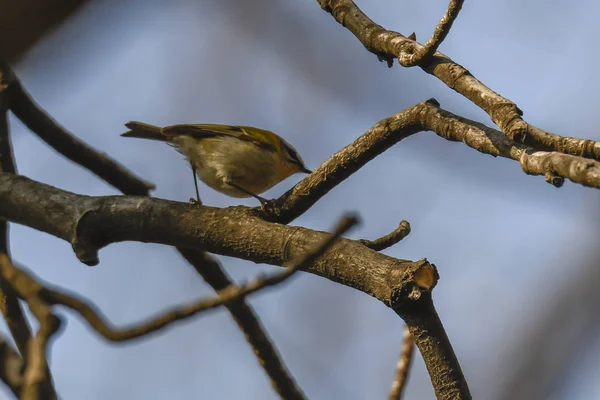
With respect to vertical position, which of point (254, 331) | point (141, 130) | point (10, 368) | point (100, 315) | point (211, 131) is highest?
point (211, 131)

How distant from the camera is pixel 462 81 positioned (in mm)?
2207

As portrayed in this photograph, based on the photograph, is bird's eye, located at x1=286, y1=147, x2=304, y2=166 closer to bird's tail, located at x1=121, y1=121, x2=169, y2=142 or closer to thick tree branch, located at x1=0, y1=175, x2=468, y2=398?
bird's tail, located at x1=121, y1=121, x2=169, y2=142

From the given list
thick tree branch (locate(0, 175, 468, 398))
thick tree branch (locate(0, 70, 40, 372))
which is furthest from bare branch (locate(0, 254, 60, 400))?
thick tree branch (locate(0, 70, 40, 372))

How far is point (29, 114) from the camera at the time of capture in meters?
3.20

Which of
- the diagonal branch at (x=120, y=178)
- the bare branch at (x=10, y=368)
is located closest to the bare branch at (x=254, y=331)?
the diagonal branch at (x=120, y=178)

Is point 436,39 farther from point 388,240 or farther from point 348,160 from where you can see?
point 388,240

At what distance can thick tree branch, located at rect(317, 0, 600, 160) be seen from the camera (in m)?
1.79

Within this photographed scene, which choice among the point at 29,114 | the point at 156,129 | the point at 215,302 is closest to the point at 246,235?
the point at 215,302

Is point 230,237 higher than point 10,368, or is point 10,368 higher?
point 230,237

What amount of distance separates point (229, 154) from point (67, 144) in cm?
106

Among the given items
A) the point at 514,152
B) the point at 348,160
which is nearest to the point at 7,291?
the point at 348,160

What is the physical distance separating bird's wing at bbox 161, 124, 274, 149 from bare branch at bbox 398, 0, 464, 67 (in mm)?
1992

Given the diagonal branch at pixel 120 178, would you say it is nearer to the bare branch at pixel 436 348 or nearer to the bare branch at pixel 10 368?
the bare branch at pixel 436 348

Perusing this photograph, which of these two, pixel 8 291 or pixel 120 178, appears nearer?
pixel 8 291
